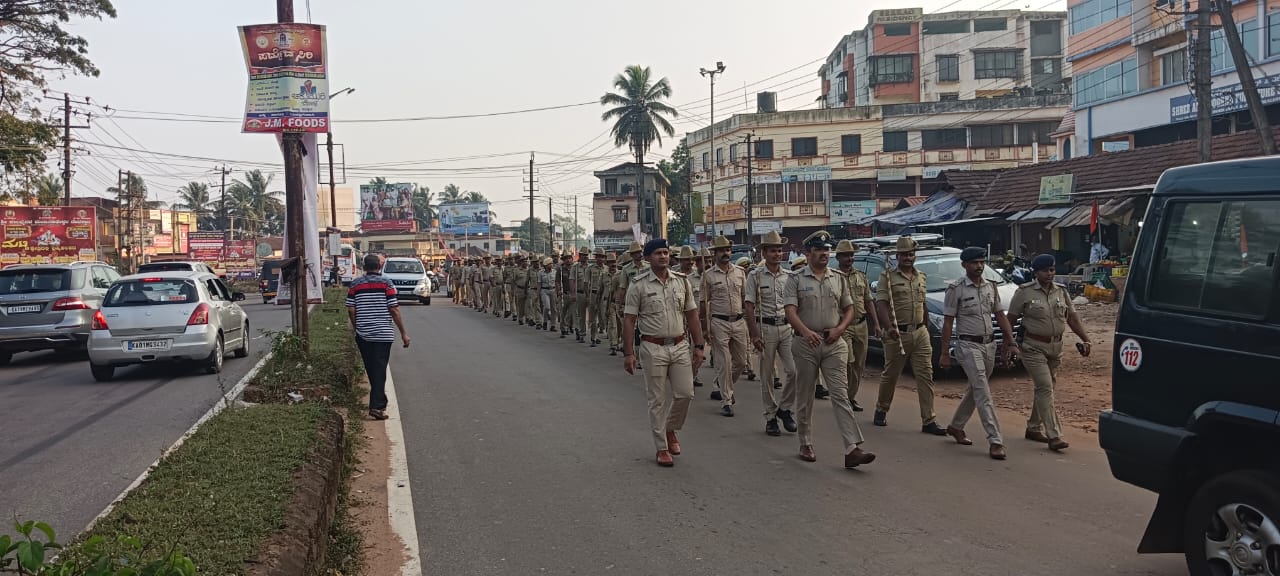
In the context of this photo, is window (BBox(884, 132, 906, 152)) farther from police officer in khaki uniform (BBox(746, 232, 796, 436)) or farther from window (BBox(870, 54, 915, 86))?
police officer in khaki uniform (BBox(746, 232, 796, 436))

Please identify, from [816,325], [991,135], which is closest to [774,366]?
[816,325]

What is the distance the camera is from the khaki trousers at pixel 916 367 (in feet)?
28.4

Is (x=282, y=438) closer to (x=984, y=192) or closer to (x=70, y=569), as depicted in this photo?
(x=70, y=569)

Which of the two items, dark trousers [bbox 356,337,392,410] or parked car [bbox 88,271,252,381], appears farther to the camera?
parked car [bbox 88,271,252,381]

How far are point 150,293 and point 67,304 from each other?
314cm

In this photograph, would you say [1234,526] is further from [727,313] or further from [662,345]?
[727,313]

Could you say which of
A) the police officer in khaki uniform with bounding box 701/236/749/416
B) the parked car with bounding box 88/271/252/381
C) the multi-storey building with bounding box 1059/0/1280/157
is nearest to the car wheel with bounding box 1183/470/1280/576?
the police officer in khaki uniform with bounding box 701/236/749/416

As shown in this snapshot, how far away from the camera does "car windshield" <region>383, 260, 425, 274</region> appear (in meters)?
34.8

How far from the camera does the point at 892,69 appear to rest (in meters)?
59.4

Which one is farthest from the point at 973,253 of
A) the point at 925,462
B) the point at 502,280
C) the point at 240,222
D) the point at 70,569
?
the point at 240,222

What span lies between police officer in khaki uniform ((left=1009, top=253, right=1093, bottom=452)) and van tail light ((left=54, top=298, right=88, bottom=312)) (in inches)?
548

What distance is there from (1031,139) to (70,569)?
54.6 meters

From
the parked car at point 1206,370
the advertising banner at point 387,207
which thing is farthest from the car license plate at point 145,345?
the advertising banner at point 387,207

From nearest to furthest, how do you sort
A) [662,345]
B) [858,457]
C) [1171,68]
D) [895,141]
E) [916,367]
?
[858,457]
[662,345]
[916,367]
[1171,68]
[895,141]
